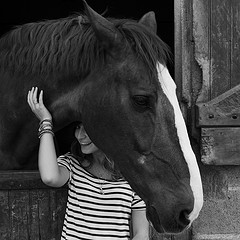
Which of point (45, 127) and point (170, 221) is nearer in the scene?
point (170, 221)

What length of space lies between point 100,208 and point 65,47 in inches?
24.3

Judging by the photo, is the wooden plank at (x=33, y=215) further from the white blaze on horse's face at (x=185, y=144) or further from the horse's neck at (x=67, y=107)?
the white blaze on horse's face at (x=185, y=144)

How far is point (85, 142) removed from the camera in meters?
2.18

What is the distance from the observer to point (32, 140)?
2.34 meters

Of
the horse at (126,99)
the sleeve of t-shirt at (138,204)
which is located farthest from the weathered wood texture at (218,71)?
the sleeve of t-shirt at (138,204)

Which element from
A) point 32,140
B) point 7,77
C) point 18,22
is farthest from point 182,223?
point 18,22

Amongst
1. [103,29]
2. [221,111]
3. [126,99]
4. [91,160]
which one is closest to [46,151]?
[91,160]

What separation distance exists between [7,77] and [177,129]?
85 centimetres

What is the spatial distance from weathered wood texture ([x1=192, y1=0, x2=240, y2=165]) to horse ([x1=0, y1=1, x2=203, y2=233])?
0.44m

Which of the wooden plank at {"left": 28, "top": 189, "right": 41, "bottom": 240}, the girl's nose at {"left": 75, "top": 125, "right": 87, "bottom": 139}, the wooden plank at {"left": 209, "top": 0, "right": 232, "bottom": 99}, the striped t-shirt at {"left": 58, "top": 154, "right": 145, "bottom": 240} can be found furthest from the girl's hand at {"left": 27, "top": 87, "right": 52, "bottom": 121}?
the wooden plank at {"left": 209, "top": 0, "right": 232, "bottom": 99}

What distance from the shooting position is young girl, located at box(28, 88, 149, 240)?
6.81ft

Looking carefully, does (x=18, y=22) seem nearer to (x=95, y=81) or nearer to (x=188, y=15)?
(x=188, y=15)

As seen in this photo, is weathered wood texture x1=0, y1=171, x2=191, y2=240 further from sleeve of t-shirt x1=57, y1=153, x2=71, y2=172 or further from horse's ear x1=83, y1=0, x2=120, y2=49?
horse's ear x1=83, y1=0, x2=120, y2=49

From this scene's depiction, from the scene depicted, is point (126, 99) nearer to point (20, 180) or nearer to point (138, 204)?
point (138, 204)
